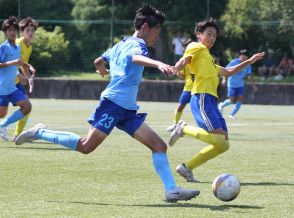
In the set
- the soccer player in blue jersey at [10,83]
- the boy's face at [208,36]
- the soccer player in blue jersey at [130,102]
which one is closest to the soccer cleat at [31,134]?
the soccer player in blue jersey at [130,102]

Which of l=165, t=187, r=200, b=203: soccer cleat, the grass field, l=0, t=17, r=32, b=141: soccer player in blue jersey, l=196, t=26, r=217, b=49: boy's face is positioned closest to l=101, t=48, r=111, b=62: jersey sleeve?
the grass field

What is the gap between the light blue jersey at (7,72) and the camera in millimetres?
14891

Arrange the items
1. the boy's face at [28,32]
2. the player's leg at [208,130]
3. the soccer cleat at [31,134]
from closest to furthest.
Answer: the soccer cleat at [31,134] → the player's leg at [208,130] → the boy's face at [28,32]

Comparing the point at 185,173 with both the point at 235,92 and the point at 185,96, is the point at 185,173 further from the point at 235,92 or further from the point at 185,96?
the point at 235,92

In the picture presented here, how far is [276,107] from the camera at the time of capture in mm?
30203

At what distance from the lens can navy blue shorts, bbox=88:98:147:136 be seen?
28.8 ft

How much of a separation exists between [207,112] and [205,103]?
12cm

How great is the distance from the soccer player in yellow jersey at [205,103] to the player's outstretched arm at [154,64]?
225cm

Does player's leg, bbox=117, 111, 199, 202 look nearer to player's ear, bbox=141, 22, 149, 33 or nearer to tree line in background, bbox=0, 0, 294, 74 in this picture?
player's ear, bbox=141, 22, 149, 33

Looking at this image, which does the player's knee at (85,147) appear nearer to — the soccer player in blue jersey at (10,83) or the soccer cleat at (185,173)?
the soccer cleat at (185,173)

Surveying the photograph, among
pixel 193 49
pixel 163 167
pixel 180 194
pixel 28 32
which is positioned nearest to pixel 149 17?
pixel 163 167

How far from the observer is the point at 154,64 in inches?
306

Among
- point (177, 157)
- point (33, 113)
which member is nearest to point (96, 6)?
point (33, 113)

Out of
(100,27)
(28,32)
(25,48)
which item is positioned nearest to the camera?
(28,32)
